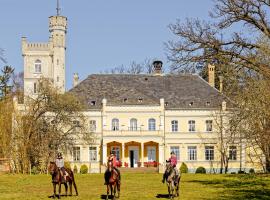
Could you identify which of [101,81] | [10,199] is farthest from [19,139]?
[10,199]

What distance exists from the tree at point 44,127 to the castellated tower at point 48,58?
17440 mm

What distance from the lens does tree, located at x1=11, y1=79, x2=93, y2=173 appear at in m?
48.1

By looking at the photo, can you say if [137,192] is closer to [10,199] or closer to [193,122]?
[10,199]

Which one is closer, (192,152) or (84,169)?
(84,169)

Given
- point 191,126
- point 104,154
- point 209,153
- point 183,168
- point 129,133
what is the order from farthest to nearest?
1. point 191,126
2. point 209,153
3. point 129,133
4. point 104,154
5. point 183,168

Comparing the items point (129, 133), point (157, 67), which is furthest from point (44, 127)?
point (157, 67)

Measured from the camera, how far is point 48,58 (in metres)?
73.7

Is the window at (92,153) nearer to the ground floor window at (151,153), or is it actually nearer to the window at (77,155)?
the window at (77,155)

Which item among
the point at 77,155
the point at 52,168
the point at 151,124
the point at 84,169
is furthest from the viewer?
the point at 151,124

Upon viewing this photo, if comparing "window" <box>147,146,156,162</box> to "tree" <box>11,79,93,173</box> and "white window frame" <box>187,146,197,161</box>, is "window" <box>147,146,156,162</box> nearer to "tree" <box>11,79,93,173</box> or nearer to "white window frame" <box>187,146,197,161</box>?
"white window frame" <box>187,146,197,161</box>

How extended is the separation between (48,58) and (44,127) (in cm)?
2355

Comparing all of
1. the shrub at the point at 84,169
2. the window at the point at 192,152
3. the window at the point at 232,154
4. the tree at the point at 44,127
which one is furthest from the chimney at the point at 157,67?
the tree at the point at 44,127

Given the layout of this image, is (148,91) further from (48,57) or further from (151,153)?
(48,57)

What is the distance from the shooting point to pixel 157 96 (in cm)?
6519
